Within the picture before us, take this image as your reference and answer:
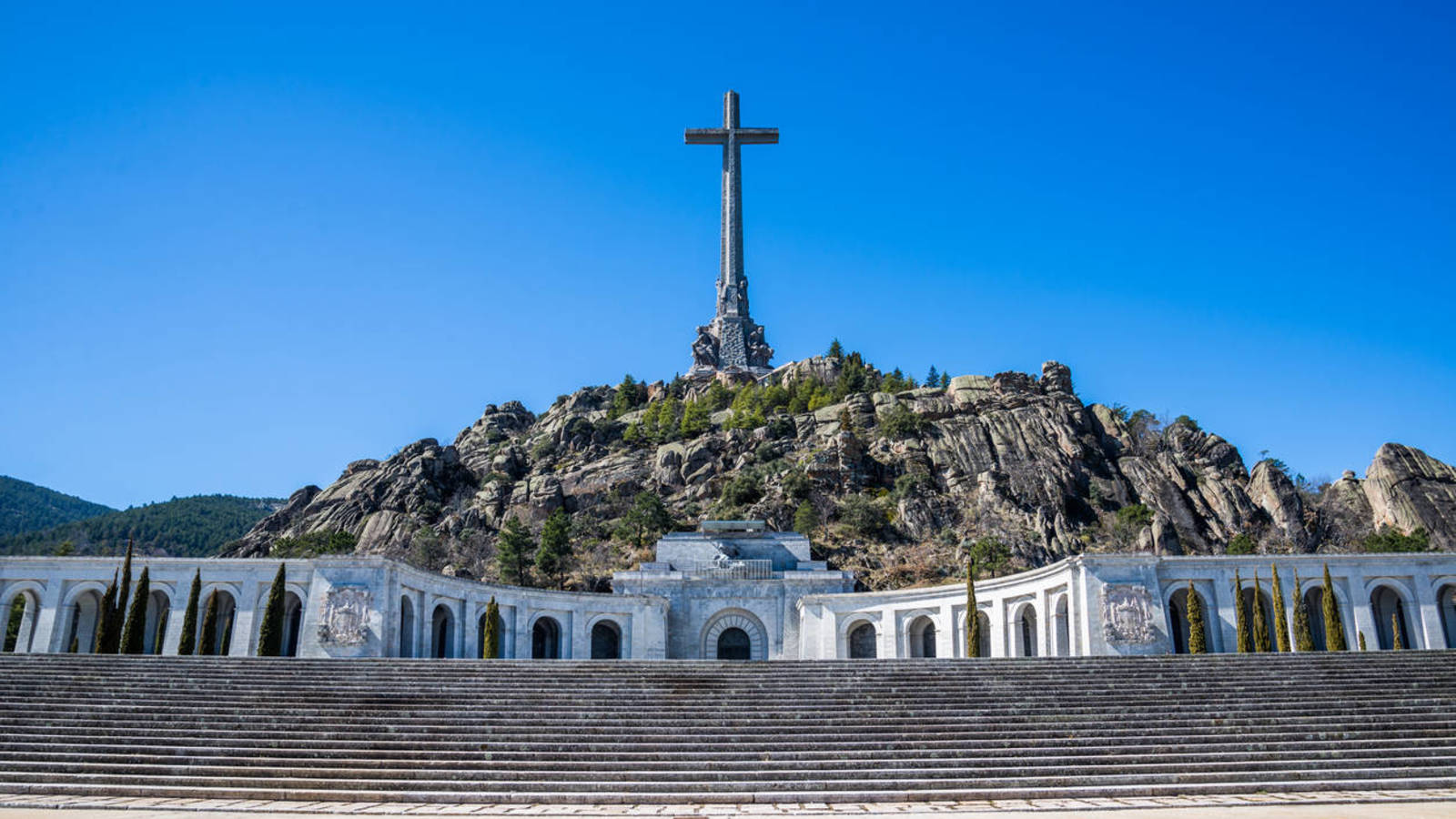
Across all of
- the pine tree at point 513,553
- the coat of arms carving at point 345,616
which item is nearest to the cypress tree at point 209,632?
the coat of arms carving at point 345,616

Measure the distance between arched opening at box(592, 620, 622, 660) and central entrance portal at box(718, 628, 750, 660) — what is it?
4671 mm

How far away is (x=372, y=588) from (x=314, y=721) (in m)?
13.1

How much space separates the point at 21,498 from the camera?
113 metres

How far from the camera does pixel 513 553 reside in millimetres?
57219

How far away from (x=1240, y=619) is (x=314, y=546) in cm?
5098

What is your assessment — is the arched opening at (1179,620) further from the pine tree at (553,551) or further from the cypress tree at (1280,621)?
the pine tree at (553,551)

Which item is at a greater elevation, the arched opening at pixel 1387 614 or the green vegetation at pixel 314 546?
the green vegetation at pixel 314 546

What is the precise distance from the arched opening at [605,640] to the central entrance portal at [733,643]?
467 cm

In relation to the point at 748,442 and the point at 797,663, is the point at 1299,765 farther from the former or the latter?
the point at 748,442

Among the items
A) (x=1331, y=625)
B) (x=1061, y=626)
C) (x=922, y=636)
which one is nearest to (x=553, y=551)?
(x=922, y=636)

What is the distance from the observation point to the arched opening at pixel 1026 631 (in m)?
39.2

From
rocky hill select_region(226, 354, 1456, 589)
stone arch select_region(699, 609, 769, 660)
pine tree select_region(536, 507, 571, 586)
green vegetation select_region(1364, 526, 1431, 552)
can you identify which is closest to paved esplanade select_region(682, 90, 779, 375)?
rocky hill select_region(226, 354, 1456, 589)

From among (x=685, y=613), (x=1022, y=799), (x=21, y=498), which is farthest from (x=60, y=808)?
(x=21, y=498)

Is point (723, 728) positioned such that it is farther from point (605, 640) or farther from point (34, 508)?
point (34, 508)
